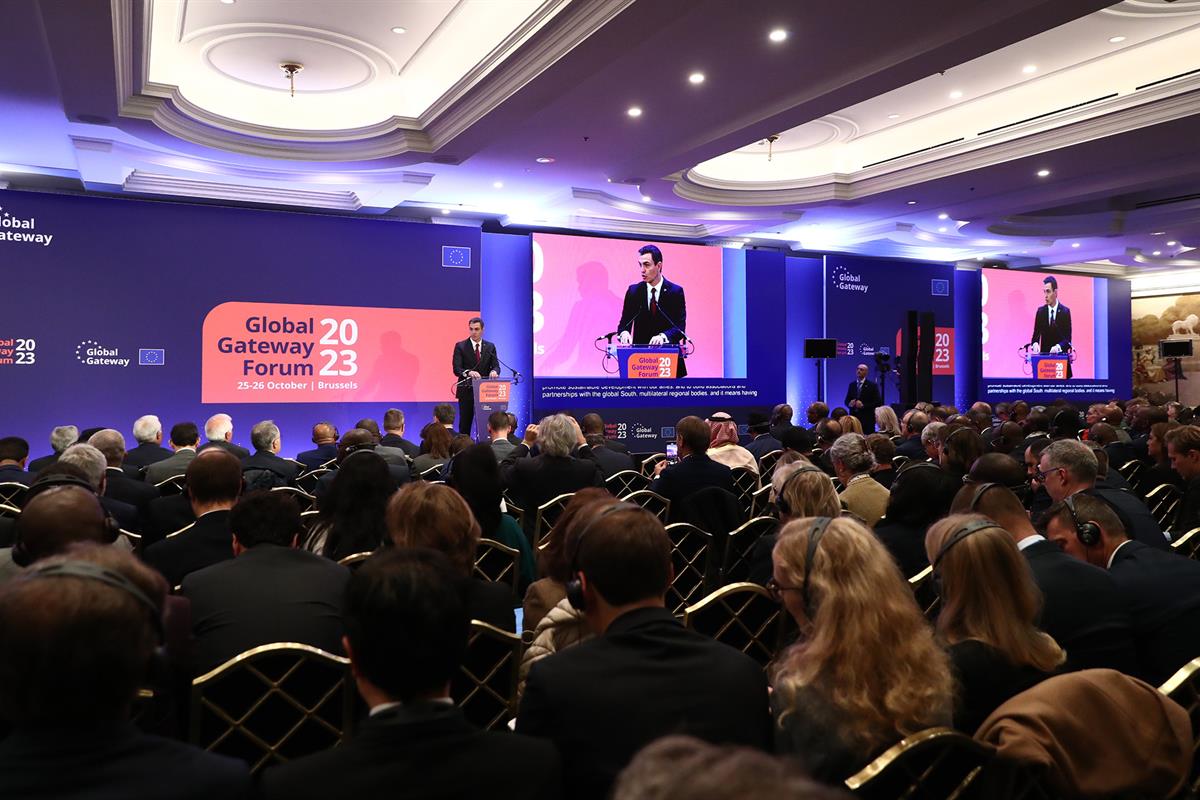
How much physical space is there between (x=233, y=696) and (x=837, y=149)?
37.1 ft

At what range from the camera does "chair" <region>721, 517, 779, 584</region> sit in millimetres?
4082

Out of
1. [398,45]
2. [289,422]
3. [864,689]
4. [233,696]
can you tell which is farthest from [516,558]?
[289,422]

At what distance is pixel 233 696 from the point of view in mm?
1964

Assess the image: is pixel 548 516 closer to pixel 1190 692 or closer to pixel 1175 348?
pixel 1190 692

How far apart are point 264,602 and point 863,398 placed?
13.0m

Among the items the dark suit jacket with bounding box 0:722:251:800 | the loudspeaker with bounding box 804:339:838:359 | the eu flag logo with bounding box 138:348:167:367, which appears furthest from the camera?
the loudspeaker with bounding box 804:339:838:359

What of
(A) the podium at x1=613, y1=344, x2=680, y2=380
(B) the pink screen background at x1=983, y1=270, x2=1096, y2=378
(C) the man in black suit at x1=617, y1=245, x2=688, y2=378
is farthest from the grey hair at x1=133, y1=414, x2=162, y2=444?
(B) the pink screen background at x1=983, y1=270, x2=1096, y2=378

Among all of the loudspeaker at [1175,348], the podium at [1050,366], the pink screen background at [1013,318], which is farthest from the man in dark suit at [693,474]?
the loudspeaker at [1175,348]

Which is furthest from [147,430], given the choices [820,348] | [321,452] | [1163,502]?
[820,348]

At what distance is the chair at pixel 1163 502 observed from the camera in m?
5.09

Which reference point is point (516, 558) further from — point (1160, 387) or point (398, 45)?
point (1160, 387)

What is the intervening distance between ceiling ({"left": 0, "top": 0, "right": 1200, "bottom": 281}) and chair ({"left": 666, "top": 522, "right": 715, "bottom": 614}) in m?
3.62

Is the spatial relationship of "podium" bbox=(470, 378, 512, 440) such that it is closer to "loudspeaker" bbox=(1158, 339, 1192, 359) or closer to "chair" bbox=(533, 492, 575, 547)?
"chair" bbox=(533, 492, 575, 547)

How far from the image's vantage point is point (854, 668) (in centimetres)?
167
